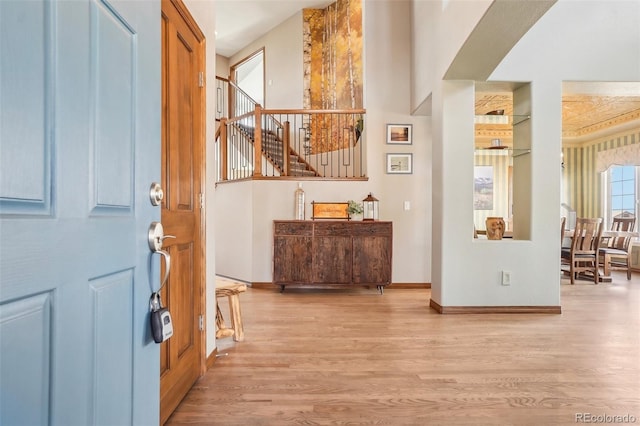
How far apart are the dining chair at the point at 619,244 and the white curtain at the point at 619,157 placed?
43.3 inches

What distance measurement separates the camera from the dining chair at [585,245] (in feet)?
18.0

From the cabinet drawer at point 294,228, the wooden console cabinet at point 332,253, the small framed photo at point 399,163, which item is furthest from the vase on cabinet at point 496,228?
the cabinet drawer at point 294,228

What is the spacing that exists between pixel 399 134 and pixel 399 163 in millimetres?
417

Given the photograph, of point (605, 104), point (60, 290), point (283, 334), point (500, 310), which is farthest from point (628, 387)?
point (605, 104)

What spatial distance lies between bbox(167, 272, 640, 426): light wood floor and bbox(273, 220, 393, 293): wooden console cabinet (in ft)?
2.68

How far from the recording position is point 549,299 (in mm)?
3666

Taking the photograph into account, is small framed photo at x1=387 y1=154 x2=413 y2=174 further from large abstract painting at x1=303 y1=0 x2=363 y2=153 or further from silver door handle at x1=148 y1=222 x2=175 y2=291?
silver door handle at x1=148 y1=222 x2=175 y2=291

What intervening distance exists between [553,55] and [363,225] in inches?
110

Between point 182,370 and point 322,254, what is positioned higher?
point 322,254

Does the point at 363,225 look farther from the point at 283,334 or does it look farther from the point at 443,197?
the point at 283,334

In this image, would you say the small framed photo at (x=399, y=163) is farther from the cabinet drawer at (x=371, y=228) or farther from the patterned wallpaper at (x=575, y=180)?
the patterned wallpaper at (x=575, y=180)

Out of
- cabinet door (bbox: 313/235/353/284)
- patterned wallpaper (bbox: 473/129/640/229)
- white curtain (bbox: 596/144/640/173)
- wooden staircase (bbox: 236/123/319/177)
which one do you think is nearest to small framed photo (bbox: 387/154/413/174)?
cabinet door (bbox: 313/235/353/284)

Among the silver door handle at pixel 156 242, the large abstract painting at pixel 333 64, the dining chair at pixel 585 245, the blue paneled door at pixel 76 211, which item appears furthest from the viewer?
the large abstract painting at pixel 333 64

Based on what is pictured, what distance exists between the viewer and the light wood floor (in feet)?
5.84
